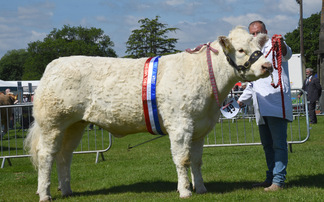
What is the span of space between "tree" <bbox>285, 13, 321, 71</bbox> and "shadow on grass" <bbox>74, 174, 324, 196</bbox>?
65249 millimetres

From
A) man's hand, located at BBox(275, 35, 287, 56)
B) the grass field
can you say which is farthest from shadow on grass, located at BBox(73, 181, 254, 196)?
man's hand, located at BBox(275, 35, 287, 56)

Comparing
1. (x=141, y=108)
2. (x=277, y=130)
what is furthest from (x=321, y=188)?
(x=141, y=108)

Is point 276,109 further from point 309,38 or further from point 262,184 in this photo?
point 309,38

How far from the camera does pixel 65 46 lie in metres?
83.4

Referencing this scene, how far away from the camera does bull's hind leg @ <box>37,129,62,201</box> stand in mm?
5868

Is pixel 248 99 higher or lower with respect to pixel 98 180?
higher

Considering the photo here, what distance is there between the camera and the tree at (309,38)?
6806 cm

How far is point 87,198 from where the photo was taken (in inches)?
240

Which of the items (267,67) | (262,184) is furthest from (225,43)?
(262,184)

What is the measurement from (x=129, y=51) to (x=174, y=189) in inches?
1815

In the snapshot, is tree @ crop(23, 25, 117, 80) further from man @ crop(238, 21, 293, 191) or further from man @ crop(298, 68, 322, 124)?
man @ crop(238, 21, 293, 191)

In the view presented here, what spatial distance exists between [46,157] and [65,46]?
8050 cm

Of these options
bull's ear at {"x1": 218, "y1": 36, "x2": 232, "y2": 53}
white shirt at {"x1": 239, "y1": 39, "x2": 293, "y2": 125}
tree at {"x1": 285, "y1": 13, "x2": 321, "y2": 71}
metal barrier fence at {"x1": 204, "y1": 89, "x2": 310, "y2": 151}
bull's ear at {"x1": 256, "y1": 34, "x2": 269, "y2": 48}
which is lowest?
metal barrier fence at {"x1": 204, "y1": 89, "x2": 310, "y2": 151}

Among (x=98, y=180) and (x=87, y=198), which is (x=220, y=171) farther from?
(x=87, y=198)
